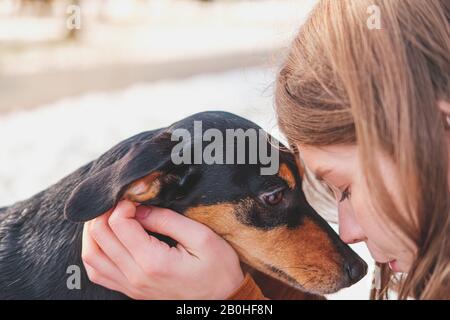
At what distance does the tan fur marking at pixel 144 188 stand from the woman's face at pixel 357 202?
0.48m

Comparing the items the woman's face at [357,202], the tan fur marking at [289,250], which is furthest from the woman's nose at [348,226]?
the tan fur marking at [289,250]

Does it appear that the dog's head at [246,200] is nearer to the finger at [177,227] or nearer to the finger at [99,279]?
the finger at [177,227]

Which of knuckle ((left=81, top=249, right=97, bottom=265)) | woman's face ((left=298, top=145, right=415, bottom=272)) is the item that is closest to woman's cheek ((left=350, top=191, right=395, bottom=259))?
woman's face ((left=298, top=145, right=415, bottom=272))

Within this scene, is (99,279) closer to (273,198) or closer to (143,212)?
(143,212)

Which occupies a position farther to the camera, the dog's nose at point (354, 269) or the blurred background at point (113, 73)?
the blurred background at point (113, 73)

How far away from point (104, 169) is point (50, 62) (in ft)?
25.1

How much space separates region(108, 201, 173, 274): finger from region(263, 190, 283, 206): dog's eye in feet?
1.21

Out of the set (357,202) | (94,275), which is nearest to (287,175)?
(357,202)

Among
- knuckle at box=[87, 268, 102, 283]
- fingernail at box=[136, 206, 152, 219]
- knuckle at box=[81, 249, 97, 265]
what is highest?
fingernail at box=[136, 206, 152, 219]

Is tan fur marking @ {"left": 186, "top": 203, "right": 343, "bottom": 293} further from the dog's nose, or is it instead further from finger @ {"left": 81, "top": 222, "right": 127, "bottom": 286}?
finger @ {"left": 81, "top": 222, "right": 127, "bottom": 286}

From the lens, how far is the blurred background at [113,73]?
444cm

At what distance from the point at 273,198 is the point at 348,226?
0.26 metres

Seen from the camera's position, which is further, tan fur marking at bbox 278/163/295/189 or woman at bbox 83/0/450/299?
tan fur marking at bbox 278/163/295/189

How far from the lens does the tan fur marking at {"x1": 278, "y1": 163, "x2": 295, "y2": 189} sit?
222 cm
